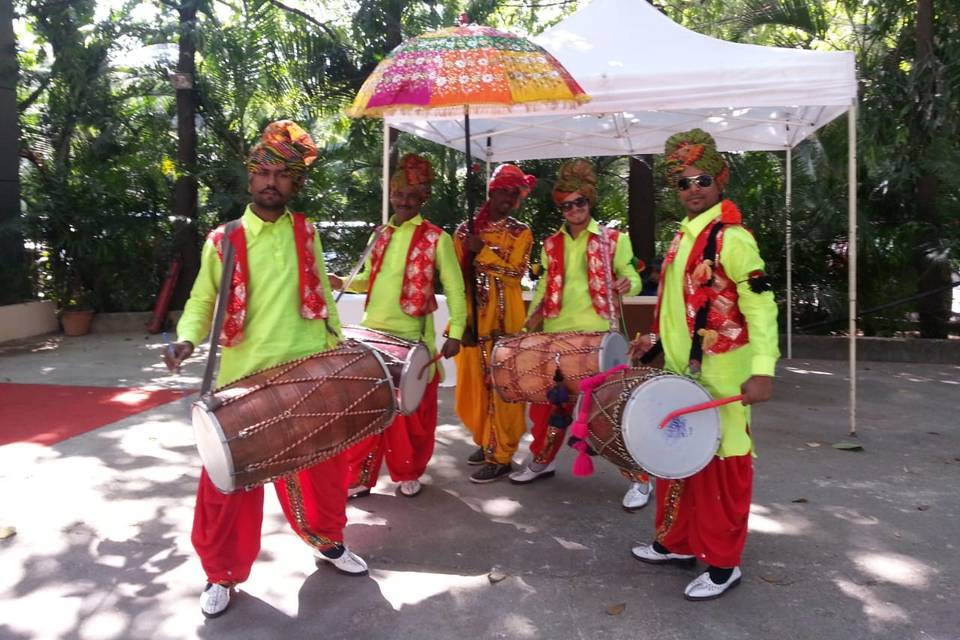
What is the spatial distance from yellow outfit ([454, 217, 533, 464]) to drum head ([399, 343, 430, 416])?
775mm

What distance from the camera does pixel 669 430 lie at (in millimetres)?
2967

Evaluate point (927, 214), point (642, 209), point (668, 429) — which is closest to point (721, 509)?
point (668, 429)

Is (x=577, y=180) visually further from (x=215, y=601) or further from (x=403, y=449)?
(x=215, y=601)

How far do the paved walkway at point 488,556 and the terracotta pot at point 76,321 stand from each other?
5.95m

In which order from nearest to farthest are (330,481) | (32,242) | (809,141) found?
(330,481) < (809,141) < (32,242)

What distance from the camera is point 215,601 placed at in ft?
10.1

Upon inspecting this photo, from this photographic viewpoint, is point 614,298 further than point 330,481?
Yes

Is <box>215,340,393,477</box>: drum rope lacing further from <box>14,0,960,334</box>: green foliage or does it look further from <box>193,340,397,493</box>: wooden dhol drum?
<box>14,0,960,334</box>: green foliage

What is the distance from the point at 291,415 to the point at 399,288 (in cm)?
143

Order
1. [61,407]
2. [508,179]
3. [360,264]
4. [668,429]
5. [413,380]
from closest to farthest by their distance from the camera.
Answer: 1. [668,429]
2. [413,380]
3. [360,264]
4. [508,179]
5. [61,407]

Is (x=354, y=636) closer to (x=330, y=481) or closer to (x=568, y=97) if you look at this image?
(x=330, y=481)

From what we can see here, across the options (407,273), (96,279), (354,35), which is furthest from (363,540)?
(96,279)

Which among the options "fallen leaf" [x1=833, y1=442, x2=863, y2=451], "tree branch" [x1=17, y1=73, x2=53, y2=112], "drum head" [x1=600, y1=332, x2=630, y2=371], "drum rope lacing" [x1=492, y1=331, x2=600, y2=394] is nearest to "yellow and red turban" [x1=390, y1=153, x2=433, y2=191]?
"drum rope lacing" [x1=492, y1=331, x2=600, y2=394]

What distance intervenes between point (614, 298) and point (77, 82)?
10.00m
